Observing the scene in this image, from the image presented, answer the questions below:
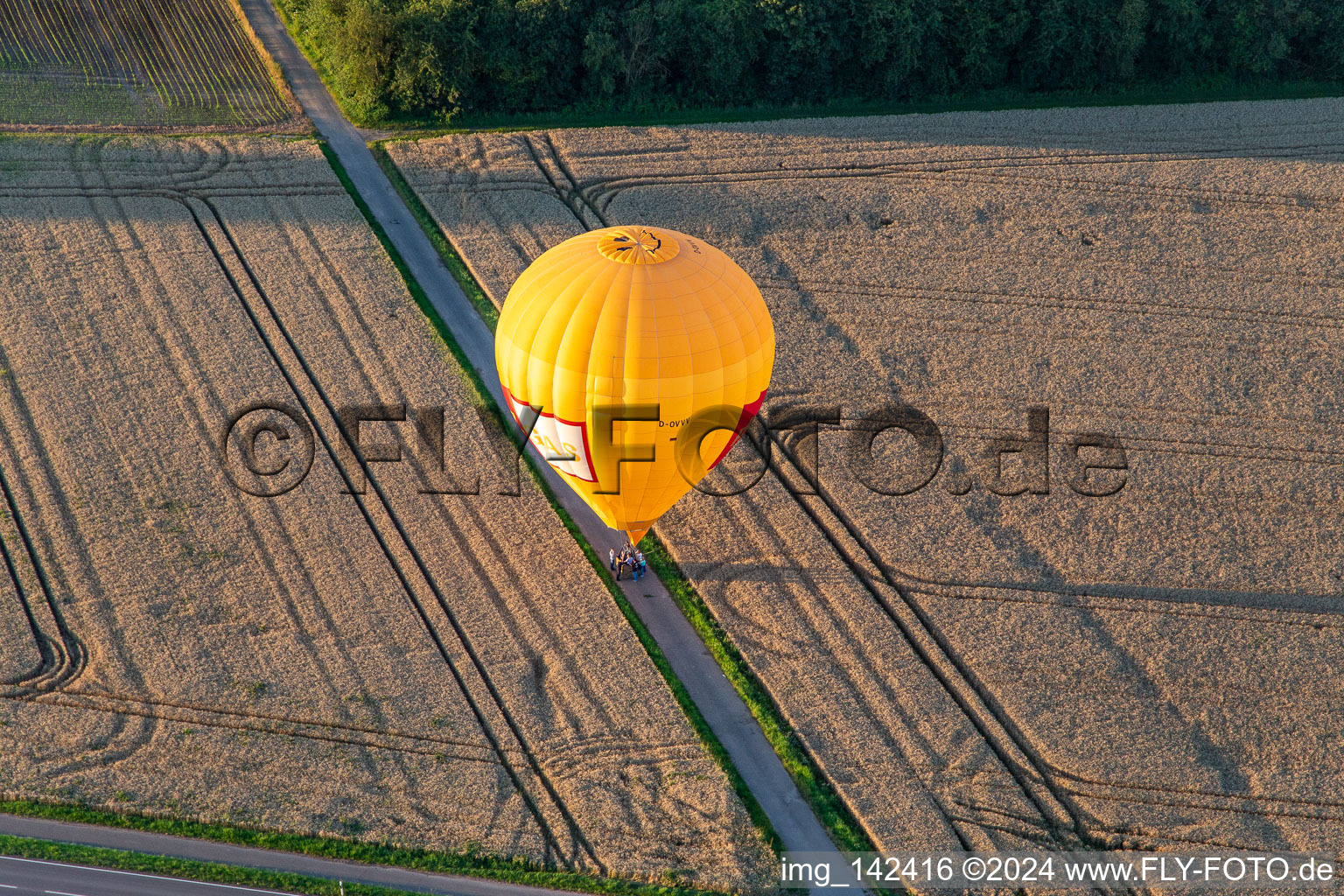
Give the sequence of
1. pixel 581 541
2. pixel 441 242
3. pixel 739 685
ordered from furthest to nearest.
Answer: pixel 441 242
pixel 581 541
pixel 739 685

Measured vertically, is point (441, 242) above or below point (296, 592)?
above

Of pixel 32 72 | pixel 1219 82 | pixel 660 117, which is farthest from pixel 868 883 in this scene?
pixel 32 72

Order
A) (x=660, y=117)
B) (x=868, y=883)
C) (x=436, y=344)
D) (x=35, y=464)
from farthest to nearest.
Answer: (x=660, y=117) < (x=436, y=344) < (x=35, y=464) < (x=868, y=883)

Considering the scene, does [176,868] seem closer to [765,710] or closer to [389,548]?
[389,548]

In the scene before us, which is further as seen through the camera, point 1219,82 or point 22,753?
point 1219,82

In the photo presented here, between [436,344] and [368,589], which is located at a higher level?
[436,344]

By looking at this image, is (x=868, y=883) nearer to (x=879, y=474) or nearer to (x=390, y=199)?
(x=879, y=474)

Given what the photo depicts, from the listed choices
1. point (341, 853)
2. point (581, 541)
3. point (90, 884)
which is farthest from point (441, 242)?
point (90, 884)
